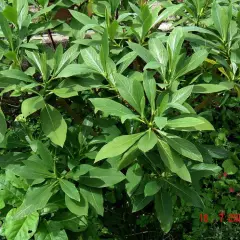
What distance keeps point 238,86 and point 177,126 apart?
1.44 feet

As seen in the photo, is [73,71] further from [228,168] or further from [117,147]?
[228,168]

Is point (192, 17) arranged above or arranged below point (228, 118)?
above

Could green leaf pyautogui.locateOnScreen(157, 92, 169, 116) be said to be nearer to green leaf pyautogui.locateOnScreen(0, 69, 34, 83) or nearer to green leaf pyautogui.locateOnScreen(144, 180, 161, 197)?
green leaf pyautogui.locateOnScreen(144, 180, 161, 197)

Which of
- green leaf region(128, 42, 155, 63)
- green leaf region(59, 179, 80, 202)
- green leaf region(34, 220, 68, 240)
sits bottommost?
green leaf region(34, 220, 68, 240)

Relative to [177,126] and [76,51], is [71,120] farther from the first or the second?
[177,126]

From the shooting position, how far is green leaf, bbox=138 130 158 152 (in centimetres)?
137

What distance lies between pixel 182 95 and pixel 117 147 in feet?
0.95

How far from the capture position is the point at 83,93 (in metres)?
2.02

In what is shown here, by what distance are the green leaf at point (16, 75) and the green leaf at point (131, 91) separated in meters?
0.33

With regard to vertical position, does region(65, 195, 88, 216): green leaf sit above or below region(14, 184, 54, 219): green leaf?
below

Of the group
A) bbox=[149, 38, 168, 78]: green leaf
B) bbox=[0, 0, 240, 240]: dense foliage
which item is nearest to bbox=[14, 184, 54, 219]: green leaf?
bbox=[0, 0, 240, 240]: dense foliage

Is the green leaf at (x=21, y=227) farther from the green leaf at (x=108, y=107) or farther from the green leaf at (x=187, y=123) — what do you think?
the green leaf at (x=187, y=123)

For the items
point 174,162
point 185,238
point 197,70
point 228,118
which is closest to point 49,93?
point 174,162
